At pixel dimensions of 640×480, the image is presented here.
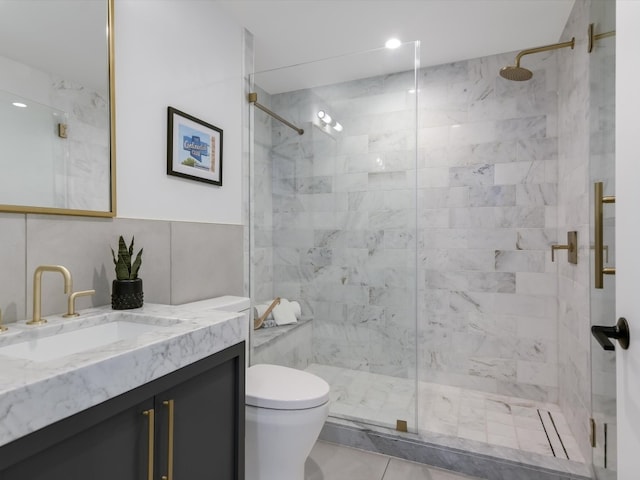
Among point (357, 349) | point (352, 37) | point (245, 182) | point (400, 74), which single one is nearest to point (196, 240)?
point (245, 182)

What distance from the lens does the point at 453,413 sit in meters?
2.42

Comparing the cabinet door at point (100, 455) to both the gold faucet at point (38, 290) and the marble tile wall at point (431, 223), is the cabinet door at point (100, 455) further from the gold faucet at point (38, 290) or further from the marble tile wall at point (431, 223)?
the marble tile wall at point (431, 223)

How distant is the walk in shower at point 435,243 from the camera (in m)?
2.18

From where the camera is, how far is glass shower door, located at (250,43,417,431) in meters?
2.21

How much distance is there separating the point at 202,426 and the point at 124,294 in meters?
0.59

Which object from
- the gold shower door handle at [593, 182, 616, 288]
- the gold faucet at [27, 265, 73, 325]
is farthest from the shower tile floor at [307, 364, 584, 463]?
the gold faucet at [27, 265, 73, 325]

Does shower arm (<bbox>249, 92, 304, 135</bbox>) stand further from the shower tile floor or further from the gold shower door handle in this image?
the gold shower door handle

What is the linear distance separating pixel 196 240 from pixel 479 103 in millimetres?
2286

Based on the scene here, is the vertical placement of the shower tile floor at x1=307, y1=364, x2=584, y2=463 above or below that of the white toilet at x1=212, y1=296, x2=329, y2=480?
below

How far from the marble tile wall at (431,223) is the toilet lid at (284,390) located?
0.71 m

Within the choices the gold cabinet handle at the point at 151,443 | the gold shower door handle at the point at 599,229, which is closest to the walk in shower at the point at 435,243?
the gold shower door handle at the point at 599,229

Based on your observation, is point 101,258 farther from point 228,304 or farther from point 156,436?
point 156,436

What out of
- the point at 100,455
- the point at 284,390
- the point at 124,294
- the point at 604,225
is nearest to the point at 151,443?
the point at 100,455

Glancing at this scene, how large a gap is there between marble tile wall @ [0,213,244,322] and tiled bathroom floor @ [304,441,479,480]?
1068 millimetres
